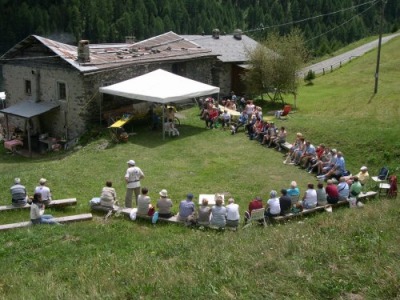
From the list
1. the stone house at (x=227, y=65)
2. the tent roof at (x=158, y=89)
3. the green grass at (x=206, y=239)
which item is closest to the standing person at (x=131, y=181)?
the green grass at (x=206, y=239)

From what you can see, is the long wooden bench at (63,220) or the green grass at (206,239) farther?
the long wooden bench at (63,220)

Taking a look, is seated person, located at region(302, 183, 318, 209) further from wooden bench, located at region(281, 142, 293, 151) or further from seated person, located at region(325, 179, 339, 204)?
wooden bench, located at region(281, 142, 293, 151)

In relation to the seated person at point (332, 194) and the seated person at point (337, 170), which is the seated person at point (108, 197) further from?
the seated person at point (337, 170)

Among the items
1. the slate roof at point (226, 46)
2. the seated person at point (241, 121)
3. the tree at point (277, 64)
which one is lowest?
the seated person at point (241, 121)

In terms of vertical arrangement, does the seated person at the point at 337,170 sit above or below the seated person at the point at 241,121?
below

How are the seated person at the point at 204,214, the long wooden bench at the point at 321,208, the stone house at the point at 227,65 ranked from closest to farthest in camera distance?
the seated person at the point at 204,214 < the long wooden bench at the point at 321,208 < the stone house at the point at 227,65

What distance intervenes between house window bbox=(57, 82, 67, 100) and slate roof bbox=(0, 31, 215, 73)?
1.39m

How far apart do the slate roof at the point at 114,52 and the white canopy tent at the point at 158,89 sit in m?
1.81

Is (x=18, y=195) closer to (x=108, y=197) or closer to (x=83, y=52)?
(x=108, y=197)

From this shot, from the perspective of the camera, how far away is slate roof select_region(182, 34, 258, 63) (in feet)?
98.9

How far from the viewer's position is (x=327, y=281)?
6.32 meters

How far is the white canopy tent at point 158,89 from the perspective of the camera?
20219mm

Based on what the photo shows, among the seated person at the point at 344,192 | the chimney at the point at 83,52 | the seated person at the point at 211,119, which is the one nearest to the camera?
the seated person at the point at 344,192

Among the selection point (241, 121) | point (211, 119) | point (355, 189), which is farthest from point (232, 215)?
point (211, 119)
